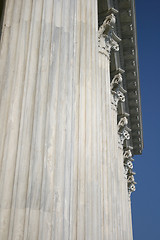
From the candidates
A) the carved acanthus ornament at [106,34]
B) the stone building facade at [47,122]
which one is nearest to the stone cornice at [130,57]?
the carved acanthus ornament at [106,34]

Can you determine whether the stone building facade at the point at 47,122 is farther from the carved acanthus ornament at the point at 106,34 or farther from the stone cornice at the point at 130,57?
the stone cornice at the point at 130,57

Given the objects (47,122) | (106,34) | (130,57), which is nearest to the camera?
(47,122)

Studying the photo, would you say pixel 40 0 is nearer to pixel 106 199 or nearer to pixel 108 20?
pixel 106 199

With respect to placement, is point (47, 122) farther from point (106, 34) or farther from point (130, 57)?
point (130, 57)

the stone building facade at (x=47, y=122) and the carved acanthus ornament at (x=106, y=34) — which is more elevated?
the carved acanthus ornament at (x=106, y=34)

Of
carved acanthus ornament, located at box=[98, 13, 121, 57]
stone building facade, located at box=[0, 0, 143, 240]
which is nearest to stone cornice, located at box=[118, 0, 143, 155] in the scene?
carved acanthus ornament, located at box=[98, 13, 121, 57]

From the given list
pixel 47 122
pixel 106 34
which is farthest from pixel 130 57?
pixel 47 122

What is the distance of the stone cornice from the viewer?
1650 inches

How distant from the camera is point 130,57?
4950 centimetres

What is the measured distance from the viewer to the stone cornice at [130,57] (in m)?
41.9

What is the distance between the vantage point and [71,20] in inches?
553

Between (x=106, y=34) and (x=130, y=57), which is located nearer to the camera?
(x=106, y=34)

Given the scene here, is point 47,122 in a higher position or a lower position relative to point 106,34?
lower

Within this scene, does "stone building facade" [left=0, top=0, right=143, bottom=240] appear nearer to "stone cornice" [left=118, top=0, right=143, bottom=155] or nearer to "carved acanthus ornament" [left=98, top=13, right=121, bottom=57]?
"carved acanthus ornament" [left=98, top=13, right=121, bottom=57]
